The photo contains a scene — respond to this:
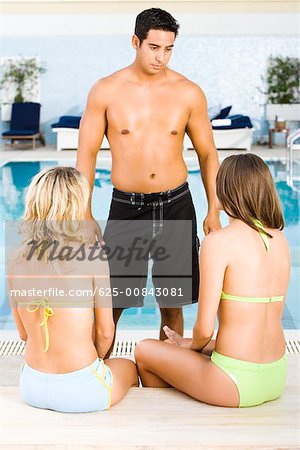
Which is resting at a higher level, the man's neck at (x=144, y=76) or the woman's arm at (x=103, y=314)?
the man's neck at (x=144, y=76)

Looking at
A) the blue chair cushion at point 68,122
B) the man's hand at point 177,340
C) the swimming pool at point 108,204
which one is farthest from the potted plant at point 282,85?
the man's hand at point 177,340

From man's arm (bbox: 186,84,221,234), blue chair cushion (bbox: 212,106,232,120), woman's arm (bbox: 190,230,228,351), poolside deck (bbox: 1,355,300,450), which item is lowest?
poolside deck (bbox: 1,355,300,450)

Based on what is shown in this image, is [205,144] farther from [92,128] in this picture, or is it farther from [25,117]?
[25,117]

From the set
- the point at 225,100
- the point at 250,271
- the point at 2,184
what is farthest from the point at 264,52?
the point at 250,271

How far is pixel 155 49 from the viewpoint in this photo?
3133mm

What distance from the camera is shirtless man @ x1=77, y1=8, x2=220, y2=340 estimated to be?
3.33 meters

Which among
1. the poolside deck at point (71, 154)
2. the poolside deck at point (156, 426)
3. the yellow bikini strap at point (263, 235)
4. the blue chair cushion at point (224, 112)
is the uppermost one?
the blue chair cushion at point (224, 112)

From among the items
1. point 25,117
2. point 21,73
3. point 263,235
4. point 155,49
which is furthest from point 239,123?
point 263,235

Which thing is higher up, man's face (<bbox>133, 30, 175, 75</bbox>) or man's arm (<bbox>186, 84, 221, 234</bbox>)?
man's face (<bbox>133, 30, 175, 75</bbox>)

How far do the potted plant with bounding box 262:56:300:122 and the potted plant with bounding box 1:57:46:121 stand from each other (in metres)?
→ 4.41

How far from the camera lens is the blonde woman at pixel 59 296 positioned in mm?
2445

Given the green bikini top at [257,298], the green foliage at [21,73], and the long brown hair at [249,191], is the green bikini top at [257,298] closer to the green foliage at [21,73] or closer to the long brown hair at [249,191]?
the long brown hair at [249,191]

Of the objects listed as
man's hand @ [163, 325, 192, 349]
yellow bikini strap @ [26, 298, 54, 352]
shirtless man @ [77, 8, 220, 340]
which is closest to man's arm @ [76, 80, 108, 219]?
shirtless man @ [77, 8, 220, 340]

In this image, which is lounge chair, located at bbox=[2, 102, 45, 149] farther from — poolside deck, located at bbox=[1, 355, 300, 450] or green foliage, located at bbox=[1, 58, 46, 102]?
poolside deck, located at bbox=[1, 355, 300, 450]
